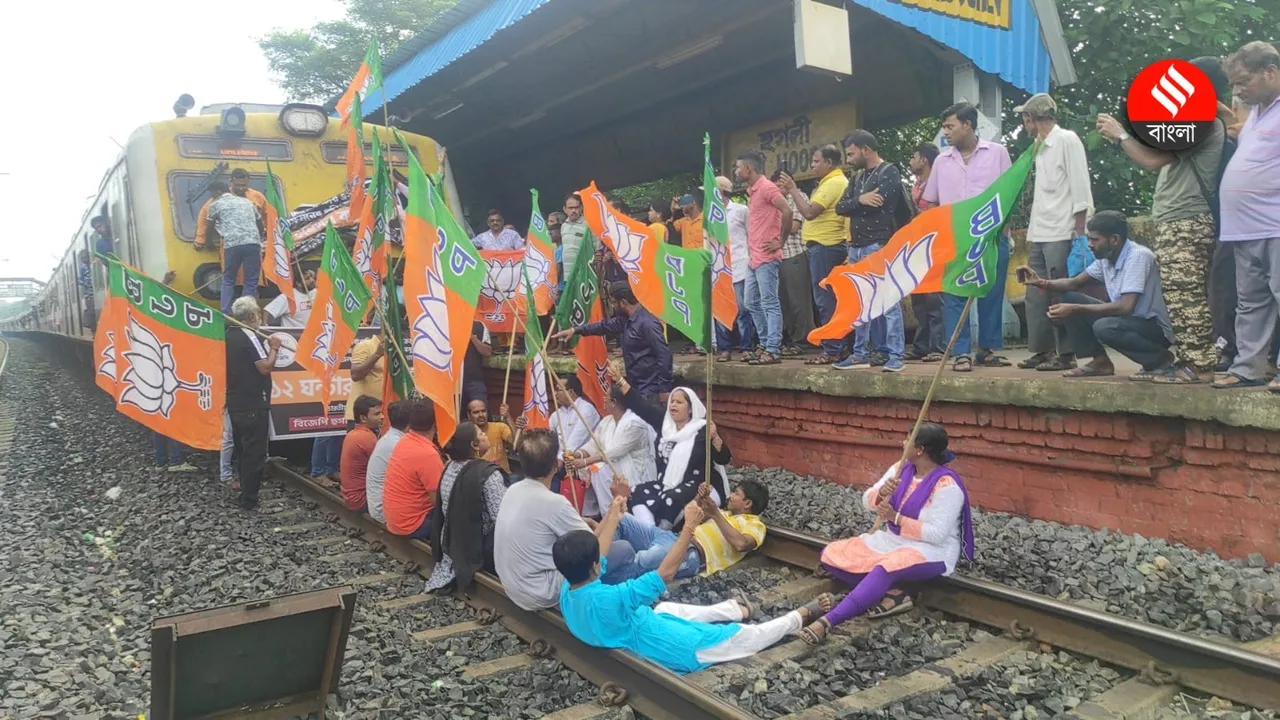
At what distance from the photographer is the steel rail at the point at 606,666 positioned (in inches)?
132

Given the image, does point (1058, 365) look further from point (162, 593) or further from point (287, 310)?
point (287, 310)

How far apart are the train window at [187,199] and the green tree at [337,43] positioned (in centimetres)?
1763

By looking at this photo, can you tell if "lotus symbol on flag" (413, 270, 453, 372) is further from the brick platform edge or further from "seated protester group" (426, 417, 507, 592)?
the brick platform edge

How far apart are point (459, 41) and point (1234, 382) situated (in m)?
9.12

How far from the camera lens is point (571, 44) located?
37.1 ft

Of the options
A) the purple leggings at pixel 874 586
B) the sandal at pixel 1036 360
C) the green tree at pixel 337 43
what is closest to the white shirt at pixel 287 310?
the purple leggings at pixel 874 586

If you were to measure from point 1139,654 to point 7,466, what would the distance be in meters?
11.1

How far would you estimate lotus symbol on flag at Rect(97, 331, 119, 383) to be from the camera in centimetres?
668

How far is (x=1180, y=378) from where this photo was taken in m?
4.93

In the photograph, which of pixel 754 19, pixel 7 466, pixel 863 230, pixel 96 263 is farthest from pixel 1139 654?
pixel 96 263

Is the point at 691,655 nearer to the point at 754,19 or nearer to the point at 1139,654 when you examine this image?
the point at 1139,654

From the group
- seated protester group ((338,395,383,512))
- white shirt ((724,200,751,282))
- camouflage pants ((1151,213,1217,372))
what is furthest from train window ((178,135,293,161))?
camouflage pants ((1151,213,1217,372))

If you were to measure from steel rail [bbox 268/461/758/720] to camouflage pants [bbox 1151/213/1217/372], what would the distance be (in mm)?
3519

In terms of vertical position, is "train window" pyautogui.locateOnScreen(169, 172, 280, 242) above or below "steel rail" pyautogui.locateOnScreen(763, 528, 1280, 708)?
above
